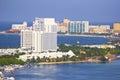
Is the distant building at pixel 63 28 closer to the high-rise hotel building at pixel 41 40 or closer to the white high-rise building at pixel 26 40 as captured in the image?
the high-rise hotel building at pixel 41 40

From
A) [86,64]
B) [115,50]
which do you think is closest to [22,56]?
[86,64]

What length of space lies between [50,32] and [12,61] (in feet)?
13.0

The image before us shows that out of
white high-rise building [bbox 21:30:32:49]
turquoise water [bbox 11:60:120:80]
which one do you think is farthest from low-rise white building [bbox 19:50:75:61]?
white high-rise building [bbox 21:30:32:49]

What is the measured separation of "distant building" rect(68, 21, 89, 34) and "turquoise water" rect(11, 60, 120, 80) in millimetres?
16317

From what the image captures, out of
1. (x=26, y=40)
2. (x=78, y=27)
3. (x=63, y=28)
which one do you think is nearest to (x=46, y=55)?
(x=26, y=40)

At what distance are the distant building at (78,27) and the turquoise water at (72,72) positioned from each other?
16317mm

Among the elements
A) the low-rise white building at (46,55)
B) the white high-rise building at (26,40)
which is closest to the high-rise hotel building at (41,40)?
the white high-rise building at (26,40)

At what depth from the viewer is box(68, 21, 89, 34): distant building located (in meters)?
33.8

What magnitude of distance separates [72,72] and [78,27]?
1877 centimetres

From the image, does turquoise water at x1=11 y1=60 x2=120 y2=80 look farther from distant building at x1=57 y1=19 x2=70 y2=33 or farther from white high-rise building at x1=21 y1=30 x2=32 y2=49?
distant building at x1=57 y1=19 x2=70 y2=33

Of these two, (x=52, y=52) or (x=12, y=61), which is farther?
(x=52, y=52)

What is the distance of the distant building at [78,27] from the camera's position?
3384 centimetres

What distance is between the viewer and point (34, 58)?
59.0ft

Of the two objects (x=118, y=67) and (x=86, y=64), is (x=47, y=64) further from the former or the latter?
(x=118, y=67)
